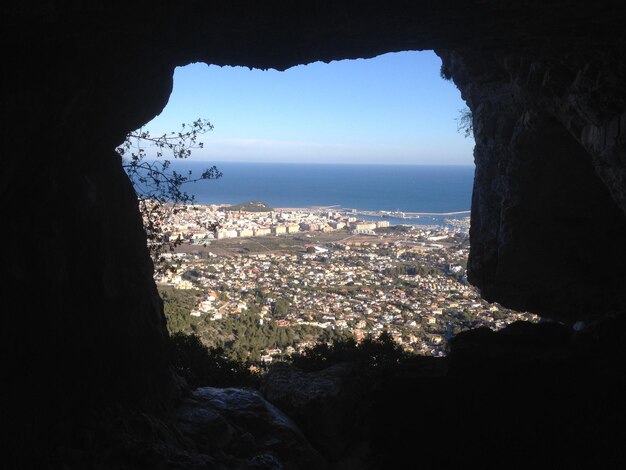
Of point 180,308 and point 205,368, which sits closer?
point 205,368

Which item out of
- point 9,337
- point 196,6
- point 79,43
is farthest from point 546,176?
point 9,337

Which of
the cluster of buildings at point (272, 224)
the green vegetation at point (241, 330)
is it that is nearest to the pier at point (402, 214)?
the cluster of buildings at point (272, 224)

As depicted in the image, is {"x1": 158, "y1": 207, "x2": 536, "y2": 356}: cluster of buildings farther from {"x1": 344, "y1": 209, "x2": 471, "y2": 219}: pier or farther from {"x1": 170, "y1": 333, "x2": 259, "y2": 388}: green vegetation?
{"x1": 344, "y1": 209, "x2": 471, "y2": 219}: pier

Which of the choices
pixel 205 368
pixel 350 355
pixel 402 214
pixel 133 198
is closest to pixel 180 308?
pixel 205 368

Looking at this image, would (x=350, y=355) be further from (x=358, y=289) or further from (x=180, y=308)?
(x=358, y=289)

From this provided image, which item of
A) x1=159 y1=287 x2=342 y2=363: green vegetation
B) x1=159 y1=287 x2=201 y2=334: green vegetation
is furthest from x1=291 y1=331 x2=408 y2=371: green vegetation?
x1=159 y1=287 x2=201 y2=334: green vegetation

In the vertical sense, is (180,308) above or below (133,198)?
below
